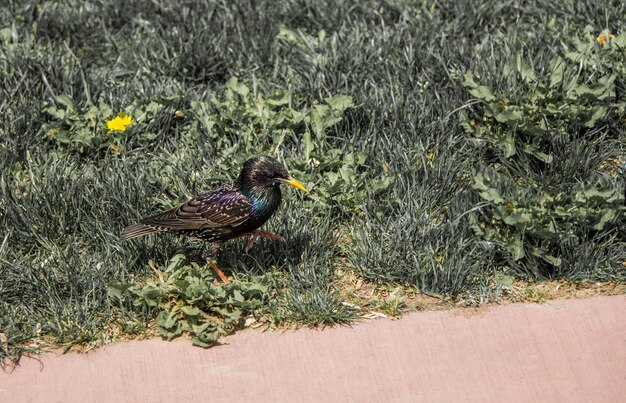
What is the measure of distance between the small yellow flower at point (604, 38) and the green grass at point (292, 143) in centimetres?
9

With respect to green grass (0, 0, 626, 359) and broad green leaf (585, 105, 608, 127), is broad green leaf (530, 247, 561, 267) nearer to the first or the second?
green grass (0, 0, 626, 359)

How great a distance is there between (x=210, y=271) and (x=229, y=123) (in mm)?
1292

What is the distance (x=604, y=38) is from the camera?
6.24 m

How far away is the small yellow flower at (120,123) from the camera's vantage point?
5.83 m

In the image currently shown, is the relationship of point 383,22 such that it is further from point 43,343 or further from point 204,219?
point 43,343

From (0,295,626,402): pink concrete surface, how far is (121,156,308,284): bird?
0.57m

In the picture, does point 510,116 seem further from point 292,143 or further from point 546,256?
point 292,143

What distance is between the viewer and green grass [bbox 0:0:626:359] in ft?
15.9

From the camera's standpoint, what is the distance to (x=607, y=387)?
411cm

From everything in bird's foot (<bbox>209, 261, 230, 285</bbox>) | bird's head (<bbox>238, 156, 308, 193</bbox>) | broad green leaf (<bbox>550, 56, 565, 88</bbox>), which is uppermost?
broad green leaf (<bbox>550, 56, 565, 88</bbox>)

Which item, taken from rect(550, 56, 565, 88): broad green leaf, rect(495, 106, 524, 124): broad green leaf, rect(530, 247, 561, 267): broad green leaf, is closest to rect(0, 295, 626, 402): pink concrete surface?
rect(530, 247, 561, 267): broad green leaf

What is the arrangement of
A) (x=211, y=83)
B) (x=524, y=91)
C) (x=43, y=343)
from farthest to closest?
(x=211, y=83) → (x=524, y=91) → (x=43, y=343)

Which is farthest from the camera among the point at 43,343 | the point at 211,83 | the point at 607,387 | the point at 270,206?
the point at 211,83

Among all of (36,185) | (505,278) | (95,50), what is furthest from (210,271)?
(95,50)
